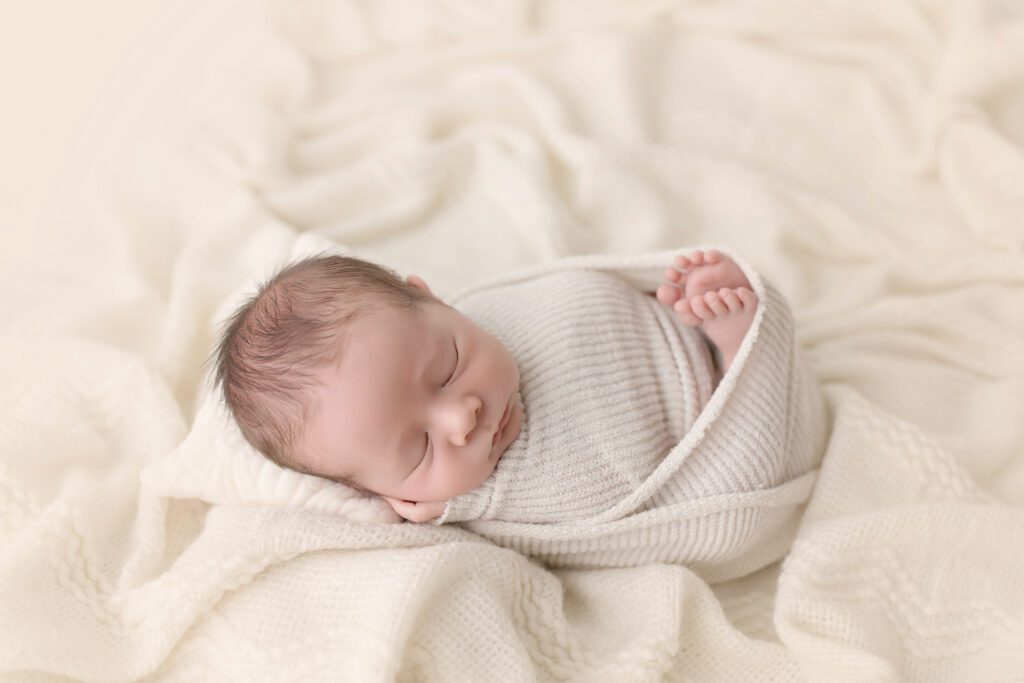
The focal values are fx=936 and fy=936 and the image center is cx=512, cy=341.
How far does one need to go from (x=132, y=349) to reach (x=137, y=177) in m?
0.46

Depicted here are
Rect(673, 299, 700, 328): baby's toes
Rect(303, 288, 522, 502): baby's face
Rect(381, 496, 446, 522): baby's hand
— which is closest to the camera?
Rect(303, 288, 522, 502): baby's face

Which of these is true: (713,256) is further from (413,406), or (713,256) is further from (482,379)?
(413,406)

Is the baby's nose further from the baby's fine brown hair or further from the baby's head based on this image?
the baby's fine brown hair

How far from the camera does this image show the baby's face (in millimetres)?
1284

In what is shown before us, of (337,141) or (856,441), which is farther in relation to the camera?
(337,141)

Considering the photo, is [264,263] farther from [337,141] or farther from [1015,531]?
[1015,531]

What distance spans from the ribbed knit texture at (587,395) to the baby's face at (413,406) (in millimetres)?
76

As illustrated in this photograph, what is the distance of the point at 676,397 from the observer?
4.97 feet

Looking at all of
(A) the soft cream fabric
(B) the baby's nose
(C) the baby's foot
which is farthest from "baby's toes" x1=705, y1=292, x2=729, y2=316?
(B) the baby's nose

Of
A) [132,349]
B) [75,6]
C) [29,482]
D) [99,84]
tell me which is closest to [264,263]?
[132,349]

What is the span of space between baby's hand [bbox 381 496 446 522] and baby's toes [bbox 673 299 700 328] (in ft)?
1.60

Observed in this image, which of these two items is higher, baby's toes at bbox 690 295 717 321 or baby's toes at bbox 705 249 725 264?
baby's toes at bbox 705 249 725 264

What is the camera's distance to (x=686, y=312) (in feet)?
4.99

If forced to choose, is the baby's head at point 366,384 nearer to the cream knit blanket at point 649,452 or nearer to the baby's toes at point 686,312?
the cream knit blanket at point 649,452
